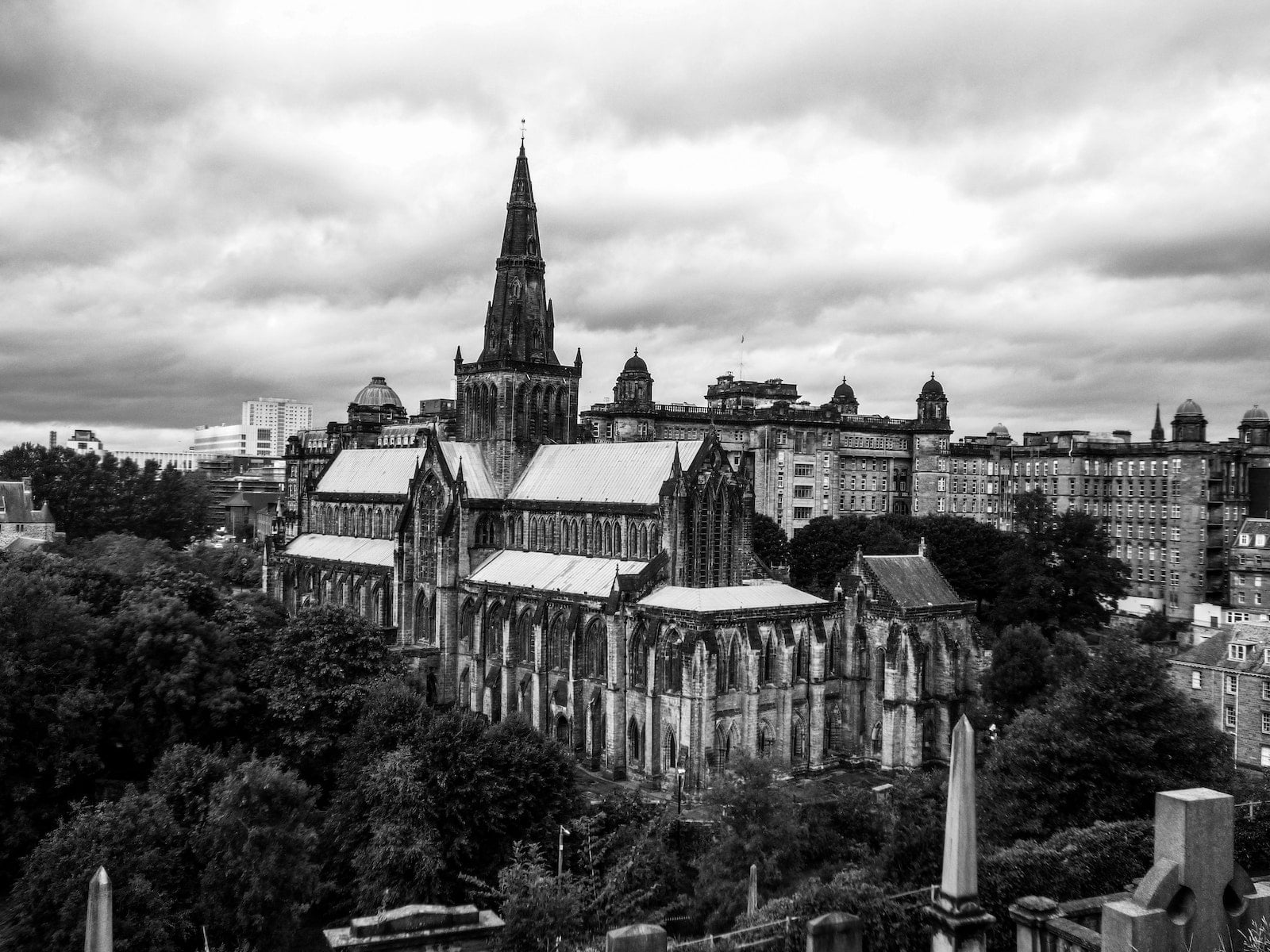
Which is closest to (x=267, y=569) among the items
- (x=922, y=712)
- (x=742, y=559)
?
(x=742, y=559)

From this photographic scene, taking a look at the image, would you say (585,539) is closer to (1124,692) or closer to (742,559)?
(742,559)

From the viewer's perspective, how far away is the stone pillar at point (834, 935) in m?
14.3

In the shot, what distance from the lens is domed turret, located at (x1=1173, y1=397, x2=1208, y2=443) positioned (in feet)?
367

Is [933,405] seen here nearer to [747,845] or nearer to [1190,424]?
[1190,424]

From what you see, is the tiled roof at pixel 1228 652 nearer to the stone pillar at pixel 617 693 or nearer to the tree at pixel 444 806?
the stone pillar at pixel 617 693

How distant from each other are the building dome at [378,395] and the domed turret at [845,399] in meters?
79.5

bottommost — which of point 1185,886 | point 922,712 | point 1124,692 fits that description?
point 922,712

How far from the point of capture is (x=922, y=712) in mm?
61562

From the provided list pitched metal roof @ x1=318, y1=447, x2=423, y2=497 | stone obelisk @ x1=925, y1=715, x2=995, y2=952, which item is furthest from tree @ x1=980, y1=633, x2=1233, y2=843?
pitched metal roof @ x1=318, y1=447, x2=423, y2=497

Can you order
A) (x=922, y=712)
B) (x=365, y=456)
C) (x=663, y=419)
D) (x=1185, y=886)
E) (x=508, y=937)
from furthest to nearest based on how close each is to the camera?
(x=663, y=419) → (x=365, y=456) → (x=922, y=712) → (x=508, y=937) → (x=1185, y=886)

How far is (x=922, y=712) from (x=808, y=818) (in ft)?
86.4

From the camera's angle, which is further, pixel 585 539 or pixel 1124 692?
pixel 585 539

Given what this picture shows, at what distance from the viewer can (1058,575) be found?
91.4m

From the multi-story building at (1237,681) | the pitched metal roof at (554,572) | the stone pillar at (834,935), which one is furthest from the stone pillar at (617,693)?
the stone pillar at (834,935)
